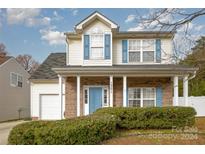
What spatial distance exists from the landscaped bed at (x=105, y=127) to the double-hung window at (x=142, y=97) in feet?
19.1

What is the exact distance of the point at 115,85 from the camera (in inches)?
776

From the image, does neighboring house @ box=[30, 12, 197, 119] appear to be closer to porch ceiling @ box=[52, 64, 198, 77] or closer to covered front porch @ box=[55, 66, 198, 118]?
covered front porch @ box=[55, 66, 198, 118]

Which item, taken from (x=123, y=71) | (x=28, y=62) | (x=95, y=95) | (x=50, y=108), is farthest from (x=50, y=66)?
(x=28, y=62)

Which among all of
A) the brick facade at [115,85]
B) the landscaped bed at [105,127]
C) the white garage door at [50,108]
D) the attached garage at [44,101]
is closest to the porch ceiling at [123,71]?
the brick facade at [115,85]

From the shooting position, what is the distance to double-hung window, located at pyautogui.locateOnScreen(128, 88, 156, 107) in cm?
A: 1966

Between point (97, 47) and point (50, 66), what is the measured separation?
6.90 m

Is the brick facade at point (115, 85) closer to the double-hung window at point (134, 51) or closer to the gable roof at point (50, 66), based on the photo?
the double-hung window at point (134, 51)

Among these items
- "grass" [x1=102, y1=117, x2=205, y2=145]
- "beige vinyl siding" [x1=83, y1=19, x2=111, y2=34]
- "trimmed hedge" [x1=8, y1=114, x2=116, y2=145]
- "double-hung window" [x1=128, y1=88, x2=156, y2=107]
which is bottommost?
"grass" [x1=102, y1=117, x2=205, y2=145]

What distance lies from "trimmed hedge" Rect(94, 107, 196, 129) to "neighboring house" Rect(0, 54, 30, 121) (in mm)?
15181

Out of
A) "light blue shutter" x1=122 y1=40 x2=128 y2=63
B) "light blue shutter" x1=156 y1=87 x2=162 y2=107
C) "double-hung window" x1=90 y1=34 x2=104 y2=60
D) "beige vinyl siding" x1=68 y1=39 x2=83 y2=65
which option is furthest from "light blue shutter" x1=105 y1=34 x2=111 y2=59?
"light blue shutter" x1=156 y1=87 x2=162 y2=107

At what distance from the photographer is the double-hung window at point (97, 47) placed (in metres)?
19.5
